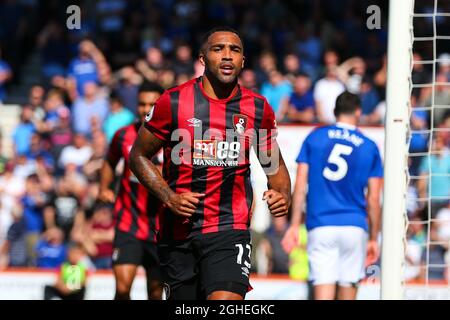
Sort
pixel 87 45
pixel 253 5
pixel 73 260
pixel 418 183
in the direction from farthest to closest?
pixel 253 5 < pixel 87 45 < pixel 418 183 < pixel 73 260

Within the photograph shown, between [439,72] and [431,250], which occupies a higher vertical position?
[439,72]

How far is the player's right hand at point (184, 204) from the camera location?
21.8 feet

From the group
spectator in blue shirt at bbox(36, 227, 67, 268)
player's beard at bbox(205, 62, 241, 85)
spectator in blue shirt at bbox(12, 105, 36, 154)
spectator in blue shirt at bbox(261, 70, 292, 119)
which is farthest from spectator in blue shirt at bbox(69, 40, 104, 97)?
player's beard at bbox(205, 62, 241, 85)

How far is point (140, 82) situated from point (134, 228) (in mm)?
7084

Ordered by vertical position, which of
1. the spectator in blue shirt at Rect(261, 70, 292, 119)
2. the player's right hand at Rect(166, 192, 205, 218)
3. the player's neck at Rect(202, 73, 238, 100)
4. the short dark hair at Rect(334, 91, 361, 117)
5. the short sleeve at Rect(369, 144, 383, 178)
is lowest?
the player's right hand at Rect(166, 192, 205, 218)

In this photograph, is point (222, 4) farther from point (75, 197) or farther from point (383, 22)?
point (75, 197)

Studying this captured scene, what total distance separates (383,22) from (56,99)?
599 centimetres

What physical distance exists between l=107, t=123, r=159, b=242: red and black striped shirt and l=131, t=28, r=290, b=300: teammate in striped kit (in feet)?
8.04

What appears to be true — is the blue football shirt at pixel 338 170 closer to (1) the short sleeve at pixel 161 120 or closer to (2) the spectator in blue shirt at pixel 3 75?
(1) the short sleeve at pixel 161 120

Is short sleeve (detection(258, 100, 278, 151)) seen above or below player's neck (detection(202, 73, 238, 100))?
below

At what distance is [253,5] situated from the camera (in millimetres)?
18734

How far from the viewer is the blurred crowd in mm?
13703

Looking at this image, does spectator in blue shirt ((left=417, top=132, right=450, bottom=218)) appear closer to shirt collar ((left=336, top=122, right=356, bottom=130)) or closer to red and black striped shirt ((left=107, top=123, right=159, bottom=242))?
shirt collar ((left=336, top=122, right=356, bottom=130))
